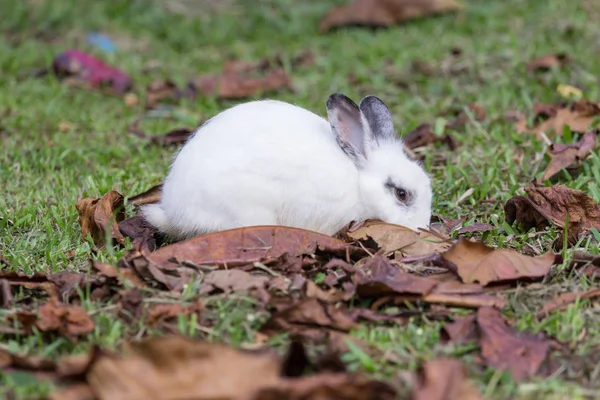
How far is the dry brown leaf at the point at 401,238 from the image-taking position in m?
3.97

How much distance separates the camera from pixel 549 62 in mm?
6609

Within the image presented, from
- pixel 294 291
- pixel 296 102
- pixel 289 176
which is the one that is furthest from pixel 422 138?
pixel 294 291

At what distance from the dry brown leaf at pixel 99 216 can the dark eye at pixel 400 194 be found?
1286 mm

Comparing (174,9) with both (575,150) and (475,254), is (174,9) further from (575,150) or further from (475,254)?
(475,254)

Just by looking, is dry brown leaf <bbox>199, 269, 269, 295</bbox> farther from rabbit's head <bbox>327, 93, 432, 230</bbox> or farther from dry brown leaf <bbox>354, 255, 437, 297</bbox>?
rabbit's head <bbox>327, 93, 432, 230</bbox>

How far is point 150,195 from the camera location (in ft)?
15.5

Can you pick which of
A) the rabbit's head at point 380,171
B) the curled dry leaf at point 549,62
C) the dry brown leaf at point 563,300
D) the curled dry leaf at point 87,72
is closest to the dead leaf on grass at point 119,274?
the rabbit's head at point 380,171

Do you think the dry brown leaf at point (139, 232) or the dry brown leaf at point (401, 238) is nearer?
the dry brown leaf at point (401, 238)

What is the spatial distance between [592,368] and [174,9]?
21.4 ft

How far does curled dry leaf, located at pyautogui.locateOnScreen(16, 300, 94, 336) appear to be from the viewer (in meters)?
3.17

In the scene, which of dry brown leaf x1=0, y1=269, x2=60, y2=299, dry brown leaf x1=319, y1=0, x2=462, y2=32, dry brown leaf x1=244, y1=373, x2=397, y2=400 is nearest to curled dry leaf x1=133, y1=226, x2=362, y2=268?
dry brown leaf x1=0, y1=269, x2=60, y2=299

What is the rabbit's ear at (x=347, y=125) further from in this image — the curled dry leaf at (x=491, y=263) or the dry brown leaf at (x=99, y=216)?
the dry brown leaf at (x=99, y=216)

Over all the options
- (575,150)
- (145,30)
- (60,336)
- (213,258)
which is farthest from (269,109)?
(145,30)

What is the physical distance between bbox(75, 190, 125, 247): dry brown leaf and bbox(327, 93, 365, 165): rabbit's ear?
1109 mm
